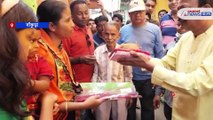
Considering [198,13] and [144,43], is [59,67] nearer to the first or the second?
[198,13]

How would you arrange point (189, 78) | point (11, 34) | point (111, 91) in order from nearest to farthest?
point (11, 34)
point (189, 78)
point (111, 91)

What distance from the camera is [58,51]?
1.95 meters

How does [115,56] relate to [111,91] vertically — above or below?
above

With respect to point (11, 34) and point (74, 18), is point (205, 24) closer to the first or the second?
point (11, 34)

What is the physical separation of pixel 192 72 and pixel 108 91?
604mm

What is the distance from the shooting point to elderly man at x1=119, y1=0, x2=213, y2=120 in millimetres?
1591

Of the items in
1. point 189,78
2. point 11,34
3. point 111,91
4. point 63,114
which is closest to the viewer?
point 11,34

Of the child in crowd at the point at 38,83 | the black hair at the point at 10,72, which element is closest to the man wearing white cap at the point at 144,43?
the child in crowd at the point at 38,83

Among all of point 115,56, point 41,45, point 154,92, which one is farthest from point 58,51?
point 154,92

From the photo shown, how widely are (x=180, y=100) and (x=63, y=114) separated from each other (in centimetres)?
69

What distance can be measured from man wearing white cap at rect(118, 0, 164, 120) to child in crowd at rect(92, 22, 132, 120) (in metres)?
0.54

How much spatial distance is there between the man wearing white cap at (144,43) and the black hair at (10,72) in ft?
9.48

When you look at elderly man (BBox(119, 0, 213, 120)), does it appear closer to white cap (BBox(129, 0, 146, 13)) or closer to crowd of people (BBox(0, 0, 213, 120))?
crowd of people (BBox(0, 0, 213, 120))

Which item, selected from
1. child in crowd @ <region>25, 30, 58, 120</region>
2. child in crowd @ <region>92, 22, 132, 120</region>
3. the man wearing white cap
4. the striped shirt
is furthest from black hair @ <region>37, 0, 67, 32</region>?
the striped shirt
